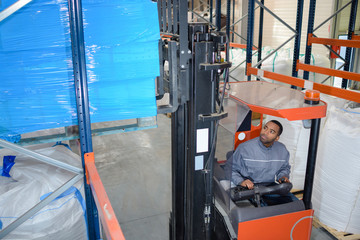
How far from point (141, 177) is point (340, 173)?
123 inches

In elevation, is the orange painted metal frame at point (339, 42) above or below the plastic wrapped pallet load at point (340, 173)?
above

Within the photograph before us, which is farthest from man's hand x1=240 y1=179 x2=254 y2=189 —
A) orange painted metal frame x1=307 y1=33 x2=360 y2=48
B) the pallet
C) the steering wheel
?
orange painted metal frame x1=307 y1=33 x2=360 y2=48

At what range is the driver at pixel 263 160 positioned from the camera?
3602 millimetres

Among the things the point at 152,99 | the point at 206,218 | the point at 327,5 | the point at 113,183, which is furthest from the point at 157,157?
the point at 327,5

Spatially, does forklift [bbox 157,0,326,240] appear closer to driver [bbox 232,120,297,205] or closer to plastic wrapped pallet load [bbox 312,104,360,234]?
driver [bbox 232,120,297,205]

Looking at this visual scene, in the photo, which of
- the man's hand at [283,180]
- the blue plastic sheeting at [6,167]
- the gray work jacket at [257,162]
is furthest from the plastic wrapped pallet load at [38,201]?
the man's hand at [283,180]

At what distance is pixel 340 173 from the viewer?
383cm

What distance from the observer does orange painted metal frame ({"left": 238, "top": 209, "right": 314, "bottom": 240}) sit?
3.15 meters

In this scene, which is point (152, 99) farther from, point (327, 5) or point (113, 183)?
point (327, 5)

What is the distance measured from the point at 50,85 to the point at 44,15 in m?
0.43

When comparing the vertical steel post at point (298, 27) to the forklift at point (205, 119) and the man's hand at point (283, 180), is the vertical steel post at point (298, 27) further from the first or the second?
the man's hand at point (283, 180)

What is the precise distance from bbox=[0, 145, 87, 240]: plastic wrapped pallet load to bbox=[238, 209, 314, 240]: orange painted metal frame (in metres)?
1.48

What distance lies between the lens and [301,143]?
14.8 ft

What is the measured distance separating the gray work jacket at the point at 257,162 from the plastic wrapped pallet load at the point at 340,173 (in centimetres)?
64
